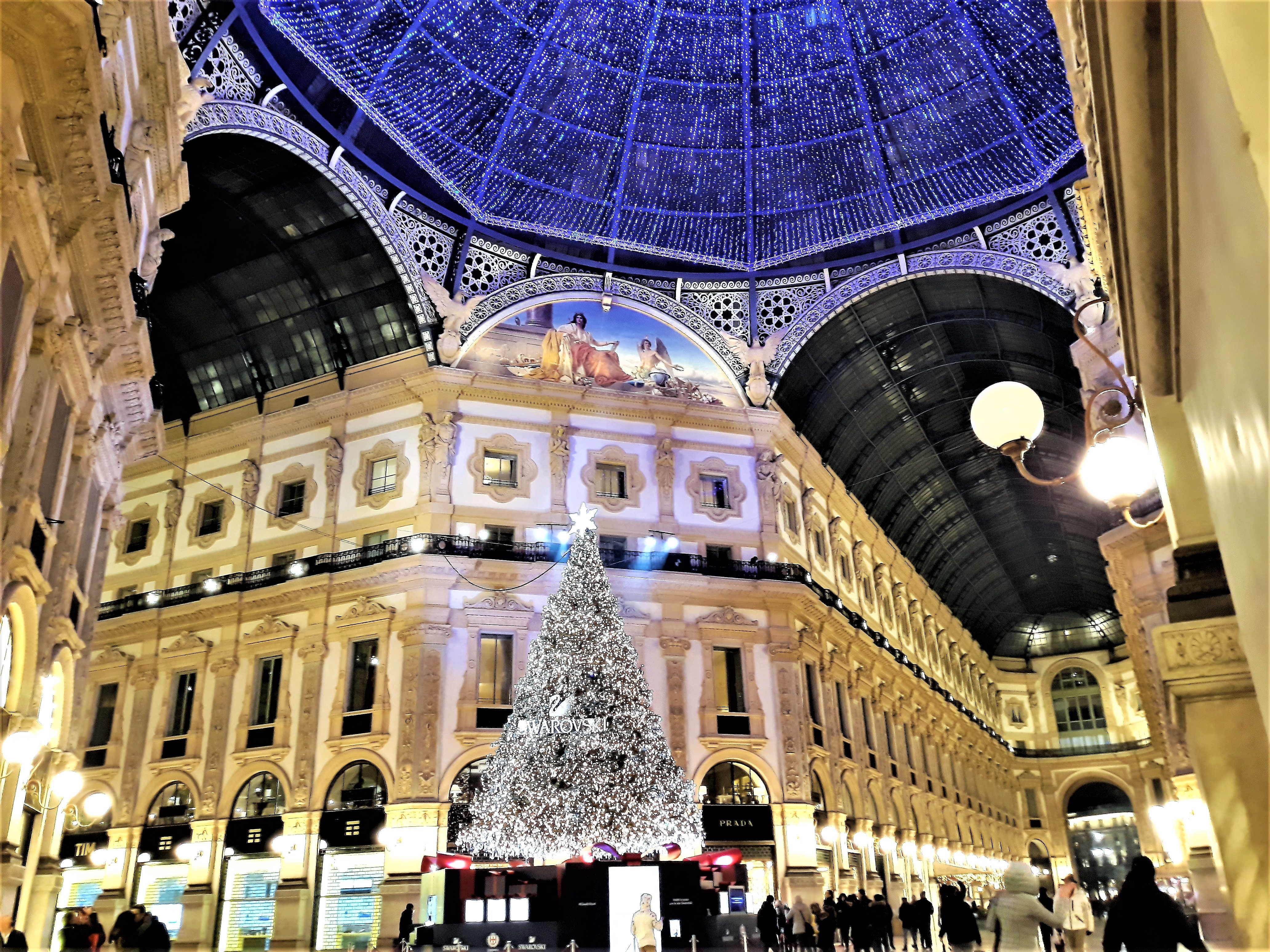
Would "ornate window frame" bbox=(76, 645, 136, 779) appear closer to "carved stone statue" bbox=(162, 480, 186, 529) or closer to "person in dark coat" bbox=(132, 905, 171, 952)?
"carved stone statue" bbox=(162, 480, 186, 529)

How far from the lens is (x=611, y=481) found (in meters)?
32.4

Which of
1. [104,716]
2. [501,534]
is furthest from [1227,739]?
[104,716]

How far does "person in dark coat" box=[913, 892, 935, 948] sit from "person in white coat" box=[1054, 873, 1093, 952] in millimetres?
9841

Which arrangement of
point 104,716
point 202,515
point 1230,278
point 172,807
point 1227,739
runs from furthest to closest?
point 202,515 < point 104,716 < point 172,807 < point 1227,739 < point 1230,278

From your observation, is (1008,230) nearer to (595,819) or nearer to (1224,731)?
(595,819)

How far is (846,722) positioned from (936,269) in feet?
52.3

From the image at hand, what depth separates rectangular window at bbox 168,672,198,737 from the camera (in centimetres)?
3047

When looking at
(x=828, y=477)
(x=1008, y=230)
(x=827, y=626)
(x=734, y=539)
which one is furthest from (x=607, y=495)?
(x=1008, y=230)

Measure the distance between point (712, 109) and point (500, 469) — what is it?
45.0ft

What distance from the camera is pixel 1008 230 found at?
3294 centimetres

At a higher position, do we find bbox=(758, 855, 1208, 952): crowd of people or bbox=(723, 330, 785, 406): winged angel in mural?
bbox=(723, 330, 785, 406): winged angel in mural

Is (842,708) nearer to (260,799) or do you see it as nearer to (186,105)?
(260,799)

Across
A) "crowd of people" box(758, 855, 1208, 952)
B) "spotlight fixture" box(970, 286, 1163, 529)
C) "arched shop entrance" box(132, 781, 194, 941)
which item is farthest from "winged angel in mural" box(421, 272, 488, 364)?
"spotlight fixture" box(970, 286, 1163, 529)

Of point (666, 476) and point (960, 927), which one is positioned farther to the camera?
point (666, 476)
